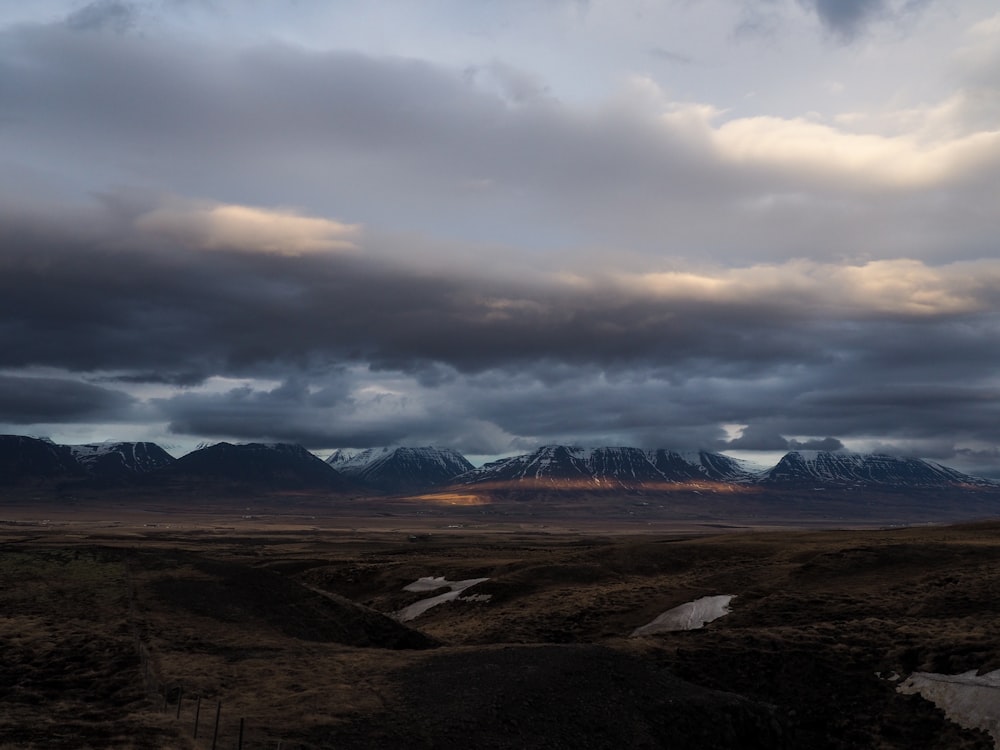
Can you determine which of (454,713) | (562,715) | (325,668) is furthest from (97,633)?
(562,715)

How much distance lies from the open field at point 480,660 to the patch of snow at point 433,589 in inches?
284

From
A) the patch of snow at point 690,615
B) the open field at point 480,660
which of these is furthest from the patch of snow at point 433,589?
the patch of snow at point 690,615

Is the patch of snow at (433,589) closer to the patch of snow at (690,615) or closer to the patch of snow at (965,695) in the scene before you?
the patch of snow at (690,615)

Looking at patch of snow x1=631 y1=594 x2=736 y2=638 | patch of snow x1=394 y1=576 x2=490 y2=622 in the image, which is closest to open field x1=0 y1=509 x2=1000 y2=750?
patch of snow x1=631 y1=594 x2=736 y2=638

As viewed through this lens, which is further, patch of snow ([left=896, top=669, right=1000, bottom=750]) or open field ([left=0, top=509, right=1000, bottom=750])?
patch of snow ([left=896, top=669, right=1000, bottom=750])

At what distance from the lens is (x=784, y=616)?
49.6 m

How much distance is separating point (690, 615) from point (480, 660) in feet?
79.7

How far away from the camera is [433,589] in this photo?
7662 centimetres

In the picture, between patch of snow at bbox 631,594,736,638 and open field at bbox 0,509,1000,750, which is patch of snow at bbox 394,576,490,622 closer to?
open field at bbox 0,509,1000,750

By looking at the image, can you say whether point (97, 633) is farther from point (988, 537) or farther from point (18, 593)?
point (988, 537)

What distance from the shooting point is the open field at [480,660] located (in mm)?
27609

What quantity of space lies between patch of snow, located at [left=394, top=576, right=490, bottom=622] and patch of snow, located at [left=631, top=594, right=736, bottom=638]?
1892cm

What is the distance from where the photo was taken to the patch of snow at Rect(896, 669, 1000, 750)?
29266 millimetres

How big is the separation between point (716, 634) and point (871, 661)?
26.2ft
